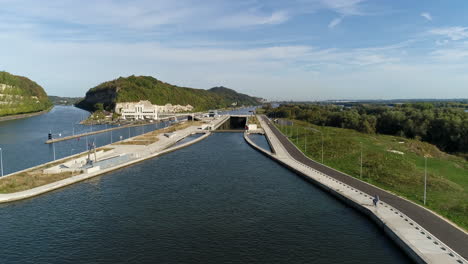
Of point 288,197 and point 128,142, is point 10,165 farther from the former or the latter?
point 288,197

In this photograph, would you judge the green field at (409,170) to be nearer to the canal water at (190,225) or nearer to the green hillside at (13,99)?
the canal water at (190,225)

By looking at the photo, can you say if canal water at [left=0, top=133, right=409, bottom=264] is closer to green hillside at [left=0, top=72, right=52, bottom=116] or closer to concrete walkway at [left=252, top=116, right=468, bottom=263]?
concrete walkway at [left=252, top=116, right=468, bottom=263]

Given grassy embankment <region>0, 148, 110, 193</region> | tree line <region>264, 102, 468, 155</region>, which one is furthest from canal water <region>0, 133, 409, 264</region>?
tree line <region>264, 102, 468, 155</region>

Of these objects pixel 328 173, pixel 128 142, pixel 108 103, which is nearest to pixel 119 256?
pixel 328 173

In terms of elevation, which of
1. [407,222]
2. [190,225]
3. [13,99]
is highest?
[13,99]

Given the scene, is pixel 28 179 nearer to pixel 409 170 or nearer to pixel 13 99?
pixel 409 170

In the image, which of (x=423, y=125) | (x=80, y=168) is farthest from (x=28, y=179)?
(x=423, y=125)

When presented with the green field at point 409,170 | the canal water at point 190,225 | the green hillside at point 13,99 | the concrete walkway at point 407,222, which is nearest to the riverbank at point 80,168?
the canal water at point 190,225

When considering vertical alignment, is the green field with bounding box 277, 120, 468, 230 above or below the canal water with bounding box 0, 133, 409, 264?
above
